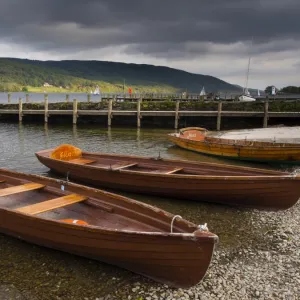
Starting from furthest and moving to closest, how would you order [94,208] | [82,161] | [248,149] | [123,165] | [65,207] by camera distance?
1. [248,149]
2. [82,161]
3. [123,165]
4. [65,207]
5. [94,208]

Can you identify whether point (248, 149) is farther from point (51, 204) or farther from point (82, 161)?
point (51, 204)

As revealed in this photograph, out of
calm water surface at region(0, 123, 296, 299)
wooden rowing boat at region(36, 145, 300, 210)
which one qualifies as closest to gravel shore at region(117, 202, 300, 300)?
calm water surface at region(0, 123, 296, 299)

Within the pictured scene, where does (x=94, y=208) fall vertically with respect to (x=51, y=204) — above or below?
below

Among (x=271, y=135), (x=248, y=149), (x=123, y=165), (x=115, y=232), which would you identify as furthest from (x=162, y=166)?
(x=271, y=135)

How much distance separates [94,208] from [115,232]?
7.98 feet

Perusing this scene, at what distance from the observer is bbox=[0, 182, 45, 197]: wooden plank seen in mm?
9309

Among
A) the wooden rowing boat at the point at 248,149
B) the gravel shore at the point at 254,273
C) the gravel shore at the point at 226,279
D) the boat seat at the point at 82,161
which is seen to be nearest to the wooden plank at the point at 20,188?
the gravel shore at the point at 226,279

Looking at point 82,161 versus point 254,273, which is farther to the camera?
point 82,161

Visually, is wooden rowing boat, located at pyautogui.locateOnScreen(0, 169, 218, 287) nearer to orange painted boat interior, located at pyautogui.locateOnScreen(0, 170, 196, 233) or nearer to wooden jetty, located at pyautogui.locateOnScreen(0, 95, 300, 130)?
orange painted boat interior, located at pyautogui.locateOnScreen(0, 170, 196, 233)

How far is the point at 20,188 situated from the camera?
962cm

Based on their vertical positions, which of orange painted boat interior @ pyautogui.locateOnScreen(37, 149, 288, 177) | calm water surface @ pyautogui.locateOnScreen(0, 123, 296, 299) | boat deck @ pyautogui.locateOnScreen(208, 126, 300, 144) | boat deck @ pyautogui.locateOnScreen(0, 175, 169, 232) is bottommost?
calm water surface @ pyautogui.locateOnScreen(0, 123, 296, 299)

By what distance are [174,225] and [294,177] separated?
15.9 feet

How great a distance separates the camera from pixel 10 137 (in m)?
27.4

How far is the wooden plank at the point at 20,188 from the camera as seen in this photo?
931 centimetres
